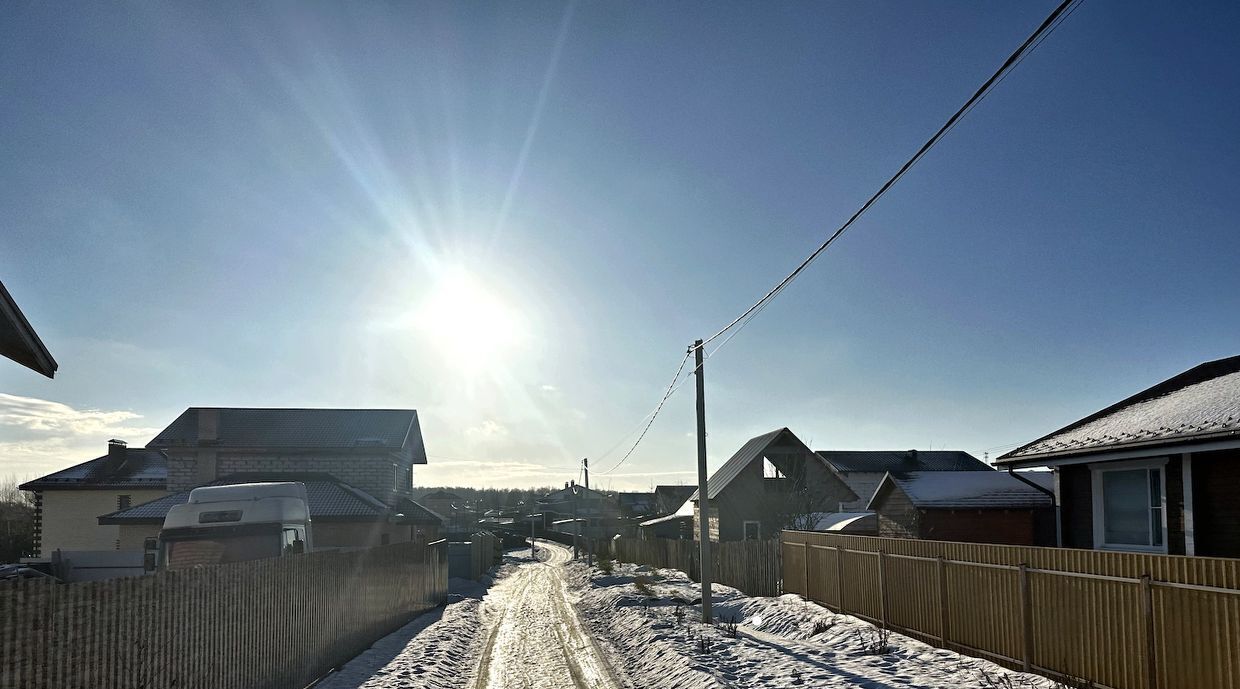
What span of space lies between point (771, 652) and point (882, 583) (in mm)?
3291

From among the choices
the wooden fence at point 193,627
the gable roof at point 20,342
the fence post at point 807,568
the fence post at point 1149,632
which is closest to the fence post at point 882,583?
the fence post at point 807,568

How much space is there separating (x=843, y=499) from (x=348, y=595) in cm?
3594

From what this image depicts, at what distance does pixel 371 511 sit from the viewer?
34.6m

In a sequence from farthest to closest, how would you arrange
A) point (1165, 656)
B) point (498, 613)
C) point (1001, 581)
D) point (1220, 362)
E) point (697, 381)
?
point (498, 613), point (697, 381), point (1220, 362), point (1001, 581), point (1165, 656)

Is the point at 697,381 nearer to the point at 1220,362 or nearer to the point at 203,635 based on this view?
the point at 1220,362

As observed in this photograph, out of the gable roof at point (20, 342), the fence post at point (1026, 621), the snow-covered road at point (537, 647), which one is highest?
the gable roof at point (20, 342)

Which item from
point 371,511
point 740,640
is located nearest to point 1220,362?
point 740,640

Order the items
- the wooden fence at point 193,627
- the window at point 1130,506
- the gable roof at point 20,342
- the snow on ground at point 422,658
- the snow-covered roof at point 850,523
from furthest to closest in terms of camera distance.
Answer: the snow-covered roof at point 850,523, the window at point 1130,506, the snow on ground at point 422,658, the gable roof at point 20,342, the wooden fence at point 193,627

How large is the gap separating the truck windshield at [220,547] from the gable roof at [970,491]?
70.0 ft

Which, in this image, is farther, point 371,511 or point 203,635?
point 371,511

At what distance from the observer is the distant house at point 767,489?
Result: 43.3m

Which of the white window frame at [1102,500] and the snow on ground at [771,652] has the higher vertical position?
the white window frame at [1102,500]

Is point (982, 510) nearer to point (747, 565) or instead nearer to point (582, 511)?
point (747, 565)

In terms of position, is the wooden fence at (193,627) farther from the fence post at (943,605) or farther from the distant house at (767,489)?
the distant house at (767,489)
